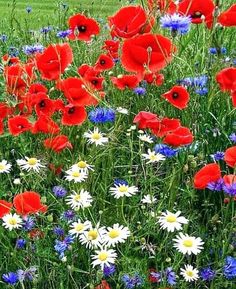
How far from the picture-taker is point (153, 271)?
1.99 metres

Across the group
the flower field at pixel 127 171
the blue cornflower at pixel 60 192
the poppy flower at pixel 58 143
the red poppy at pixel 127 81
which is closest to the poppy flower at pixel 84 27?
the flower field at pixel 127 171

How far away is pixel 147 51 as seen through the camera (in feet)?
8.10

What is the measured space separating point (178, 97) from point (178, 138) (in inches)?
14.8

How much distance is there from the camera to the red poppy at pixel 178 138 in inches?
84.1

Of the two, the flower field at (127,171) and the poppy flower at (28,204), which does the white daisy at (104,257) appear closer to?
the flower field at (127,171)

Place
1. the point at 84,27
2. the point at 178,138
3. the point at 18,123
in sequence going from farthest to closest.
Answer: the point at 84,27 < the point at 18,123 < the point at 178,138

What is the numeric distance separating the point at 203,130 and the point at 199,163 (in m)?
0.24

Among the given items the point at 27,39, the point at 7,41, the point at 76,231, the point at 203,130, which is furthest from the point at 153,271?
the point at 7,41

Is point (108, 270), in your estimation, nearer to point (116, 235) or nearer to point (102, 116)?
point (116, 235)

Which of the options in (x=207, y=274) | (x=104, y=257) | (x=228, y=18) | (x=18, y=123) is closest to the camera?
(x=104, y=257)

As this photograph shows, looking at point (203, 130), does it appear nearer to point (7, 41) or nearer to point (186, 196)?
point (186, 196)

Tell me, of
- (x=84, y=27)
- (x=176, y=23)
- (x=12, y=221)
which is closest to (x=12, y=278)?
(x=12, y=221)

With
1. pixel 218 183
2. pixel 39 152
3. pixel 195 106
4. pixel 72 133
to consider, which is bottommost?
pixel 218 183

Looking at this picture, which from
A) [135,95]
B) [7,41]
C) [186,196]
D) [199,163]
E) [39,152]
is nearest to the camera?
[186,196]
